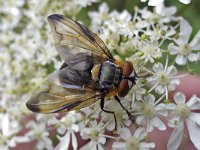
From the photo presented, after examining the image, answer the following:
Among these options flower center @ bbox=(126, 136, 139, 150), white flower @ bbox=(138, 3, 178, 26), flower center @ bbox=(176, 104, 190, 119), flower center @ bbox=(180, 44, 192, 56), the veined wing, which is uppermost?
white flower @ bbox=(138, 3, 178, 26)

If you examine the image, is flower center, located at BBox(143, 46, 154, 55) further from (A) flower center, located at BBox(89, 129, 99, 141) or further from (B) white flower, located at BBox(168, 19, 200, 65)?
(A) flower center, located at BBox(89, 129, 99, 141)

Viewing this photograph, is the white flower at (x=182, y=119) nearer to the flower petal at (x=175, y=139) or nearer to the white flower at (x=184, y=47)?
the flower petal at (x=175, y=139)

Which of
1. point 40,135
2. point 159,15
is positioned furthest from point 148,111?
point 40,135

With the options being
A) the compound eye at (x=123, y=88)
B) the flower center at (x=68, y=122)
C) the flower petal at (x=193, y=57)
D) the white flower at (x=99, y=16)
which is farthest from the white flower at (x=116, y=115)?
the white flower at (x=99, y=16)

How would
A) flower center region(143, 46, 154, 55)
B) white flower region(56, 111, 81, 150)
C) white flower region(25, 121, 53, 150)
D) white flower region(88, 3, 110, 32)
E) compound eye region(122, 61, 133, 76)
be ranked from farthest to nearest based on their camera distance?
white flower region(88, 3, 110, 32), white flower region(25, 121, 53, 150), white flower region(56, 111, 81, 150), flower center region(143, 46, 154, 55), compound eye region(122, 61, 133, 76)

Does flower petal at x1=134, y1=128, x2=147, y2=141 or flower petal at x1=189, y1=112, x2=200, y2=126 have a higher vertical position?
flower petal at x1=189, y1=112, x2=200, y2=126

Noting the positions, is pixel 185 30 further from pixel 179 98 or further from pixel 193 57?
pixel 179 98

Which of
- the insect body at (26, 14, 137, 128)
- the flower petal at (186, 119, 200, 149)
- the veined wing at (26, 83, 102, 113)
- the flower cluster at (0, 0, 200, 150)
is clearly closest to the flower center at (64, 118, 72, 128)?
the flower cluster at (0, 0, 200, 150)
